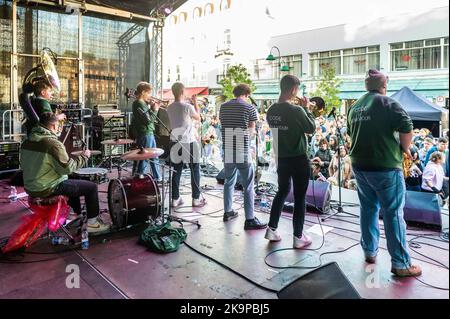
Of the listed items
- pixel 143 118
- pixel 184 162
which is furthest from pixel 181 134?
pixel 143 118

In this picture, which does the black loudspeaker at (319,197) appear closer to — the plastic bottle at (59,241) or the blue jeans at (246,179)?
the blue jeans at (246,179)

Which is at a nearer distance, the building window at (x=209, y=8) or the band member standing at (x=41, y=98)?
the band member standing at (x=41, y=98)

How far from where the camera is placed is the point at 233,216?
436 cm

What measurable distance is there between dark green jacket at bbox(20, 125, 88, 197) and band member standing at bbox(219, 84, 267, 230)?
4.72 feet

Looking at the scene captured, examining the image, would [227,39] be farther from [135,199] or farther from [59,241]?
[59,241]

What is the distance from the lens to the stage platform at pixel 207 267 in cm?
262

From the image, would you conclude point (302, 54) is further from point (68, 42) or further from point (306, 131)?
point (306, 131)

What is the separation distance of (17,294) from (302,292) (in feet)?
6.16

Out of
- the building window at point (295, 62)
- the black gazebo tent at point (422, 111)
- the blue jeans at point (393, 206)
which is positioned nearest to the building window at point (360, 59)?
the building window at point (295, 62)

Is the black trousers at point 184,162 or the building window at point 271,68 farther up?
the building window at point 271,68

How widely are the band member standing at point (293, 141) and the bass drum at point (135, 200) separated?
1.28 metres

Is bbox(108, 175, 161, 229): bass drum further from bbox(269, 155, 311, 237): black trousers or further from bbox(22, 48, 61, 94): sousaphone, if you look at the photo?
bbox(22, 48, 61, 94): sousaphone

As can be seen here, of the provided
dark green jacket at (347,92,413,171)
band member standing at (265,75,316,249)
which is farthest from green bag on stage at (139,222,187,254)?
dark green jacket at (347,92,413,171)

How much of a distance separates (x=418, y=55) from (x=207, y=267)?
58.9 feet
